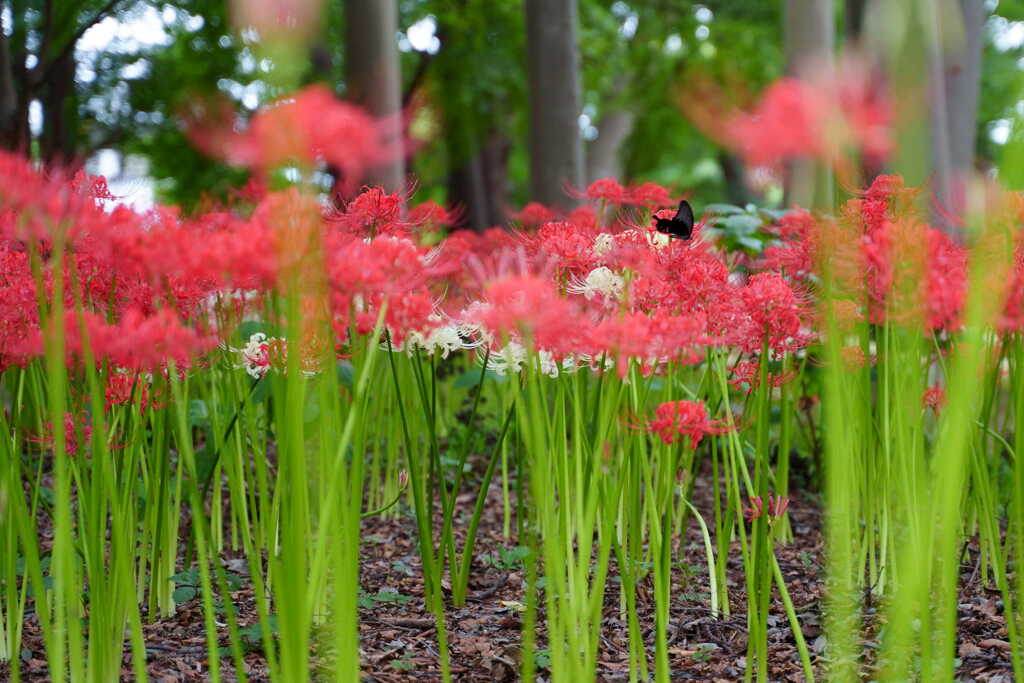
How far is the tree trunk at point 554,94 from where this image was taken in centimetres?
654

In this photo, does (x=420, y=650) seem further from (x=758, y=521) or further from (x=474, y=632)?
(x=758, y=521)

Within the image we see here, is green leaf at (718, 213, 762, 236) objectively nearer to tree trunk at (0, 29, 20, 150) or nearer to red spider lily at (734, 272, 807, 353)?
red spider lily at (734, 272, 807, 353)

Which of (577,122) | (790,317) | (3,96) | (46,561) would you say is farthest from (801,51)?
(46,561)

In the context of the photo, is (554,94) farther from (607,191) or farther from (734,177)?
(734,177)

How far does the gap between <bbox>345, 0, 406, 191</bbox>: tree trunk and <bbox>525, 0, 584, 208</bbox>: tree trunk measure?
35.6 inches

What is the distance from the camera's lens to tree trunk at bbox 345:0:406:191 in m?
6.24

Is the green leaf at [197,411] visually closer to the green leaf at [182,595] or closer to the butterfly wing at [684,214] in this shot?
the green leaf at [182,595]

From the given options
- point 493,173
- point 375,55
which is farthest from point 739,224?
point 493,173

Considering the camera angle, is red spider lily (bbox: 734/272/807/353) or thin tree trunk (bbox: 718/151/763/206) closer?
red spider lily (bbox: 734/272/807/353)

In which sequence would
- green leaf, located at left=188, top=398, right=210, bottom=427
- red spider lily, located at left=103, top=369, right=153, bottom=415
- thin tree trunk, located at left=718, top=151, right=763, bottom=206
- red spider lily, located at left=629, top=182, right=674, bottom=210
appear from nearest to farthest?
1. red spider lily, located at left=103, top=369, right=153, bottom=415
2. red spider lily, located at left=629, top=182, right=674, bottom=210
3. green leaf, located at left=188, top=398, right=210, bottom=427
4. thin tree trunk, located at left=718, top=151, right=763, bottom=206

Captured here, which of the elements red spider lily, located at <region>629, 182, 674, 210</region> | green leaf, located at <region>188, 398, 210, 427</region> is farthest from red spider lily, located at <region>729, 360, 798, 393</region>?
green leaf, located at <region>188, 398, 210, 427</region>

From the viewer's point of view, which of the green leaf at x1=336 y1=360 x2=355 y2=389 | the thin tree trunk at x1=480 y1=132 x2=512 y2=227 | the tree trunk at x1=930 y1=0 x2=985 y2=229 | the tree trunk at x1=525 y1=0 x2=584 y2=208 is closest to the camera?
the green leaf at x1=336 y1=360 x2=355 y2=389

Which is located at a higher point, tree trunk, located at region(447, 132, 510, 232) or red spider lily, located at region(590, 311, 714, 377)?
tree trunk, located at region(447, 132, 510, 232)

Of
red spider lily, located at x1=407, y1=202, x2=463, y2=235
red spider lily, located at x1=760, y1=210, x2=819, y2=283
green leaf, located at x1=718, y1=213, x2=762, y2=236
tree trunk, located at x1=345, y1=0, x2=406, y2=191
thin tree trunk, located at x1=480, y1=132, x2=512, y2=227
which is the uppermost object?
thin tree trunk, located at x1=480, y1=132, x2=512, y2=227
